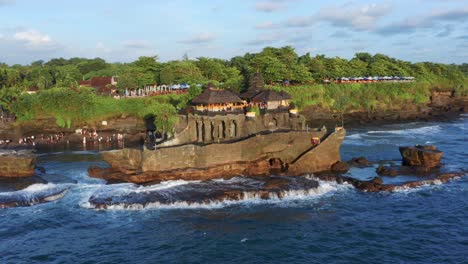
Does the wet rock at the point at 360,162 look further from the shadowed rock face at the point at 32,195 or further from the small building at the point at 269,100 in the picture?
the shadowed rock face at the point at 32,195

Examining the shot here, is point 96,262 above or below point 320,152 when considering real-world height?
below

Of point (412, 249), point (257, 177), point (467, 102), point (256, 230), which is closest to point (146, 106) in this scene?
point (257, 177)

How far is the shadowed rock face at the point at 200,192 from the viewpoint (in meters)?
36.7

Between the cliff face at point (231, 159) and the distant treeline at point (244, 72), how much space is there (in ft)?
79.1

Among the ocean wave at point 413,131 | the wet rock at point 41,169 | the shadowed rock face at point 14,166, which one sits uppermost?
the ocean wave at point 413,131

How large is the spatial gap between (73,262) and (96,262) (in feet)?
4.77

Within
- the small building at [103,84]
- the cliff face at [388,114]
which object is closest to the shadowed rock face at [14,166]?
the small building at [103,84]

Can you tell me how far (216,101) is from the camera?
48.8m

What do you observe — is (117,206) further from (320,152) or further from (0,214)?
(320,152)

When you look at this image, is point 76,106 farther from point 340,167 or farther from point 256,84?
point 340,167

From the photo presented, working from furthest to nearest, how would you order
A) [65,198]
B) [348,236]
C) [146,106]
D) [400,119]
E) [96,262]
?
1. [400,119]
2. [146,106]
3. [65,198]
4. [348,236]
5. [96,262]

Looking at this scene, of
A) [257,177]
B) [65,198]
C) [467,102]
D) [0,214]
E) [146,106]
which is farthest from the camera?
[467,102]

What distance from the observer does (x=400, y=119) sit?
83.2 metres

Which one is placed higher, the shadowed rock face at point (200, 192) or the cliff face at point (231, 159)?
the cliff face at point (231, 159)
